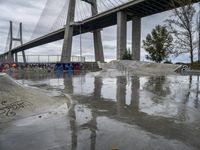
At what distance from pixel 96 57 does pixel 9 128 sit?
53128mm

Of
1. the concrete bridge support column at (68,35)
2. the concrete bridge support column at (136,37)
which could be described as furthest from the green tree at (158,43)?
the concrete bridge support column at (68,35)

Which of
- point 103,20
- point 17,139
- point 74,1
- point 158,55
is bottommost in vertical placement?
point 17,139

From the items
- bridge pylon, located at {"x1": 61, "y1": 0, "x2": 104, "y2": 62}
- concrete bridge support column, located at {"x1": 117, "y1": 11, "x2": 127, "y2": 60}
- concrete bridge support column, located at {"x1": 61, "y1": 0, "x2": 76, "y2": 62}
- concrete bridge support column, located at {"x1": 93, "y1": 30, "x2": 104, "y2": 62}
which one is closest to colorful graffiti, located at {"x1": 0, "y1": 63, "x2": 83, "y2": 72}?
concrete bridge support column, located at {"x1": 61, "y1": 0, "x2": 76, "y2": 62}

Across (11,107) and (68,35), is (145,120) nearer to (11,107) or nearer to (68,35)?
(11,107)

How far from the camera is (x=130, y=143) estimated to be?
4.49 metres

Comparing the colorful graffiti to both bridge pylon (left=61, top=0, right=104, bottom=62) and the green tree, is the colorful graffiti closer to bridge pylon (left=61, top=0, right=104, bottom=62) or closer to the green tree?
bridge pylon (left=61, top=0, right=104, bottom=62)

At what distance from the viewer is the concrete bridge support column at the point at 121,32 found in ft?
143

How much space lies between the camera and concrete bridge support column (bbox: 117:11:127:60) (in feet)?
143

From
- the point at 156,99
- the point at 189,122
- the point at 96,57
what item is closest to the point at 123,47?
the point at 96,57

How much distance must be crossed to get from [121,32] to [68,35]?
14947 mm

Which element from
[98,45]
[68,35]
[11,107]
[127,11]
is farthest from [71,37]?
[11,107]

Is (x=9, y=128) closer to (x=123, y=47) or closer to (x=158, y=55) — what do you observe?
(x=158, y=55)

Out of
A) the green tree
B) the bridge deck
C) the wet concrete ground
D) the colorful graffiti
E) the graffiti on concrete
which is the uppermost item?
the bridge deck

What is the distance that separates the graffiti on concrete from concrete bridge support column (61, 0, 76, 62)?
48.1 meters
